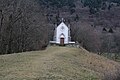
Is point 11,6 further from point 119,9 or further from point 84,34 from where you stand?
point 119,9

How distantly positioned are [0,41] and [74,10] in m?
110

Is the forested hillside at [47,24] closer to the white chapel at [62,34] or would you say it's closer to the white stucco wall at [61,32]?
the white chapel at [62,34]

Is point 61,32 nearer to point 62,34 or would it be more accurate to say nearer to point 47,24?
point 62,34

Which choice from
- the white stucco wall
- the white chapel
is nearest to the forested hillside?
the white chapel

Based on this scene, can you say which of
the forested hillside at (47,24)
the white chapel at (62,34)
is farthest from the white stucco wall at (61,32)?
the forested hillside at (47,24)

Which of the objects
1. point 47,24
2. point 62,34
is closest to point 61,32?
point 62,34

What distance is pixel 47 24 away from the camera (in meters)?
75.4

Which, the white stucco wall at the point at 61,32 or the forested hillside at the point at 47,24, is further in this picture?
the white stucco wall at the point at 61,32

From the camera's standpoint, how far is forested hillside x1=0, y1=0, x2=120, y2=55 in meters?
44.3

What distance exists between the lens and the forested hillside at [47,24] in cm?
4428

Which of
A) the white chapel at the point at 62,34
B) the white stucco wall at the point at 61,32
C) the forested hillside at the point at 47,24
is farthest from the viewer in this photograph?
the white stucco wall at the point at 61,32

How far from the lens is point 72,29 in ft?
264

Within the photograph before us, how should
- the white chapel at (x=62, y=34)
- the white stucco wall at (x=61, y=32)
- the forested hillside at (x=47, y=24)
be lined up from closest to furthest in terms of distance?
the forested hillside at (x=47, y=24)
the white chapel at (x=62, y=34)
the white stucco wall at (x=61, y=32)

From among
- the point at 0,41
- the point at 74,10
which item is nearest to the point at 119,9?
the point at 74,10
